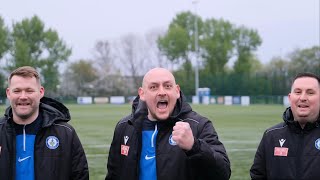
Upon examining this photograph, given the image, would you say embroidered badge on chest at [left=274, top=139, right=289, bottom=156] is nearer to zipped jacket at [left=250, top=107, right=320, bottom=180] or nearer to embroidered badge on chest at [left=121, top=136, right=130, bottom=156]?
zipped jacket at [left=250, top=107, right=320, bottom=180]

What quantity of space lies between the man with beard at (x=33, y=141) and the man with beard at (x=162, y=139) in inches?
16.5

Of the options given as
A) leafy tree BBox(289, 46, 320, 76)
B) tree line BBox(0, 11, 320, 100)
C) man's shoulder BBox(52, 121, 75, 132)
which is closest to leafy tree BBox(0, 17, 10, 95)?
tree line BBox(0, 11, 320, 100)

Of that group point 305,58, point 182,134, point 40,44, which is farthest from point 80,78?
point 182,134

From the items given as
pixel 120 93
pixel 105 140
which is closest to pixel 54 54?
pixel 120 93

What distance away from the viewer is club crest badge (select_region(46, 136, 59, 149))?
3.98 meters

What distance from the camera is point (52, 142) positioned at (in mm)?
4000

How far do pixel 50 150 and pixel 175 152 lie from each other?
3.21ft

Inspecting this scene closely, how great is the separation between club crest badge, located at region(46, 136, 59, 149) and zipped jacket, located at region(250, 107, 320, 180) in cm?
166

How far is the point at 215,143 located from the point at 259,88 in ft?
196

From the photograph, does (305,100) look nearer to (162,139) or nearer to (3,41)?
(162,139)

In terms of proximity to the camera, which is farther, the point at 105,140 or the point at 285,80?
the point at 285,80

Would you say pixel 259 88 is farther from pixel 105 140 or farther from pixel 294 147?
pixel 294 147

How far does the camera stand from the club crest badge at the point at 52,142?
13.1 ft

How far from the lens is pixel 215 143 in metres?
3.81
